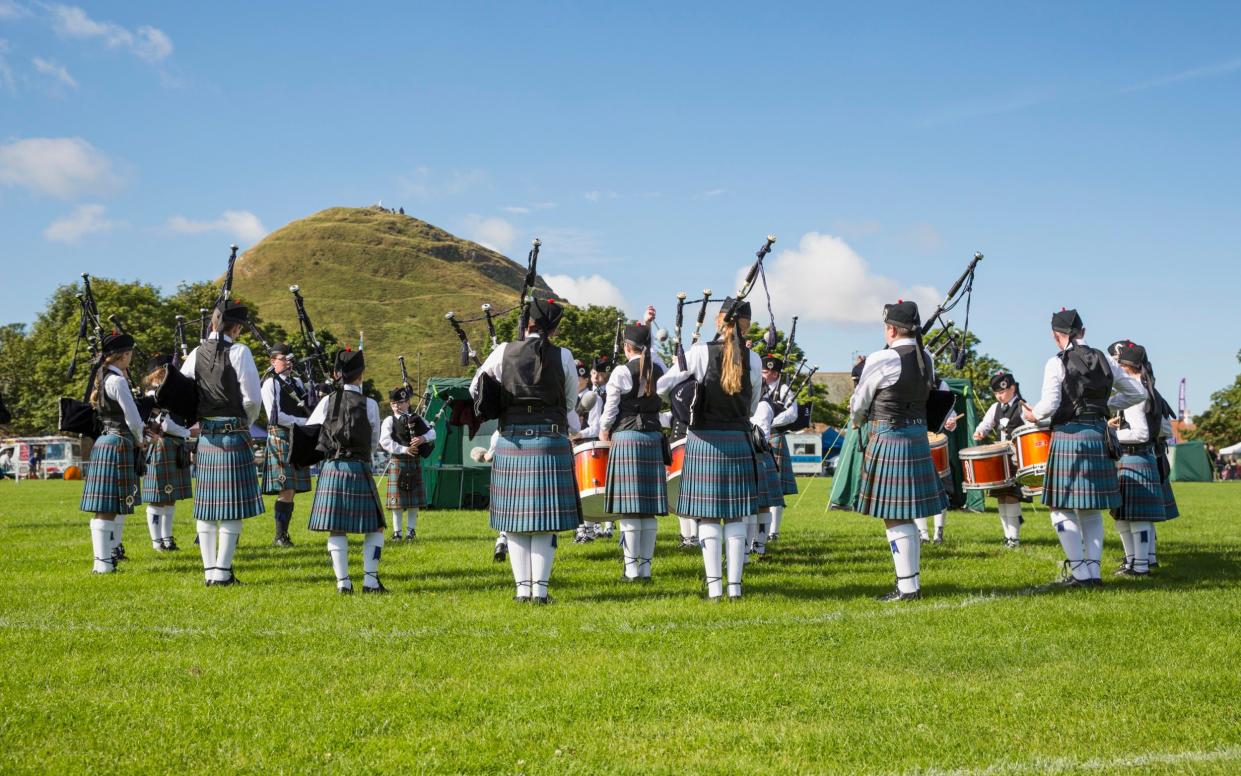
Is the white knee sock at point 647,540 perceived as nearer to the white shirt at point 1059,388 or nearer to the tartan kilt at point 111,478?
the white shirt at point 1059,388

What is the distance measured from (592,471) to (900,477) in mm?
2551

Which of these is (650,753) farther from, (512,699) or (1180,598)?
(1180,598)

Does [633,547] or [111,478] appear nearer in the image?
[633,547]

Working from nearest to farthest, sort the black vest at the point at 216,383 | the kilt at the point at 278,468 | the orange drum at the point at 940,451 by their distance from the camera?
the black vest at the point at 216,383 < the orange drum at the point at 940,451 < the kilt at the point at 278,468

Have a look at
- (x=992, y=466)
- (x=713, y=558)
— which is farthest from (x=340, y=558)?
(x=992, y=466)

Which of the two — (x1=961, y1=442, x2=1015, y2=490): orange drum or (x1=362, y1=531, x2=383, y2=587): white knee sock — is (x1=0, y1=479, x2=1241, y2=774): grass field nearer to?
(x1=362, y1=531, x2=383, y2=587): white knee sock

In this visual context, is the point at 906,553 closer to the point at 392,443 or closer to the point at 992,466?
the point at 992,466

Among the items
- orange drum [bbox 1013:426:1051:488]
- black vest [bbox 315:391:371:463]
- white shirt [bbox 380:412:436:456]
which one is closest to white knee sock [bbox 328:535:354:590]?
black vest [bbox 315:391:371:463]

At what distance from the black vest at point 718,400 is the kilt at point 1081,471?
2.27 m

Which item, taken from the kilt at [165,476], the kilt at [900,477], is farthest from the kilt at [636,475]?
the kilt at [165,476]

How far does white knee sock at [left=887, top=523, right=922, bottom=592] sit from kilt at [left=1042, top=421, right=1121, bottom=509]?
1.25 meters

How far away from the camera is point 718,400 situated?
676cm

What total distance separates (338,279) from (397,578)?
12276 cm

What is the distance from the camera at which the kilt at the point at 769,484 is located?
Result: 9070 mm
